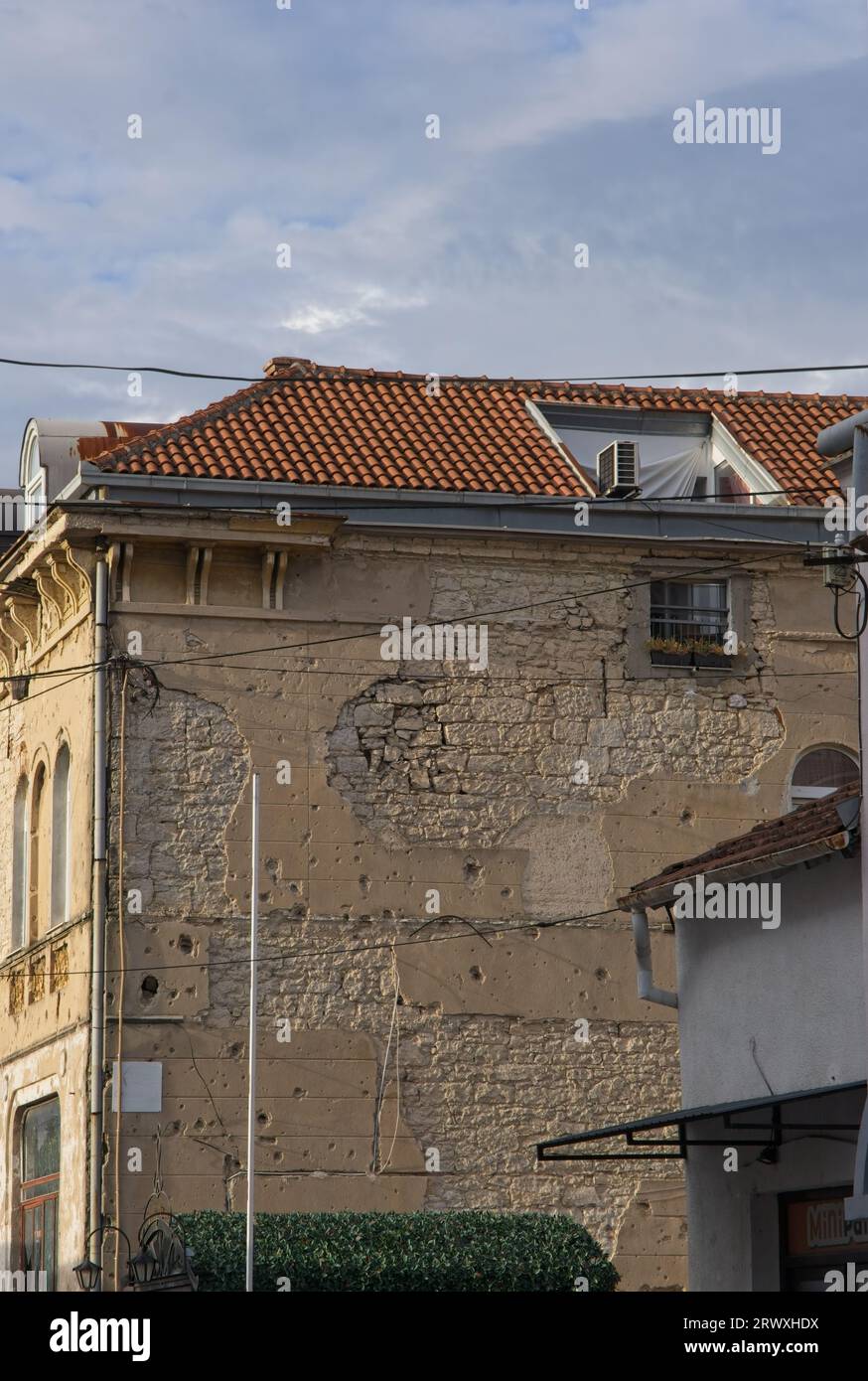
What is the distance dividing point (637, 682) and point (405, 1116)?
5.56m

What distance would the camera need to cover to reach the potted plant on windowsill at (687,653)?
83.5 feet

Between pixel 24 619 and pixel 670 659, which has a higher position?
pixel 24 619

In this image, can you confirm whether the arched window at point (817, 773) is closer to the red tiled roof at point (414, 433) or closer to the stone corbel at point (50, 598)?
the red tiled roof at point (414, 433)

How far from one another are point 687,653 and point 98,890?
23.5ft

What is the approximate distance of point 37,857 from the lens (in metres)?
26.8

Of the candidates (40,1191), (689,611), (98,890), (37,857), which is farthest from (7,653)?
(689,611)

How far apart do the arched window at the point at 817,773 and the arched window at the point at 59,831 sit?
8407 millimetres

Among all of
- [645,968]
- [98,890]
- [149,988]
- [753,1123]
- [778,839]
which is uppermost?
[98,890]

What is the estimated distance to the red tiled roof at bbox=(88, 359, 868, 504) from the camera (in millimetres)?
25250

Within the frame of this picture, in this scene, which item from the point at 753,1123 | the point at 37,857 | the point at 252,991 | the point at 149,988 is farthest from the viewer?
the point at 37,857

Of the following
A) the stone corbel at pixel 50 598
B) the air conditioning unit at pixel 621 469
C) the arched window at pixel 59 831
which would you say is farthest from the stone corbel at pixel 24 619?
the air conditioning unit at pixel 621 469

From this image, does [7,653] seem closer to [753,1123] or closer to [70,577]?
[70,577]

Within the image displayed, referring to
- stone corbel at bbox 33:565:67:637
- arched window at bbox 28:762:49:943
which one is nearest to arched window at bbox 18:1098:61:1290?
arched window at bbox 28:762:49:943

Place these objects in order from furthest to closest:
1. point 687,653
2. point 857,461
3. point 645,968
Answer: point 687,653 < point 645,968 < point 857,461
